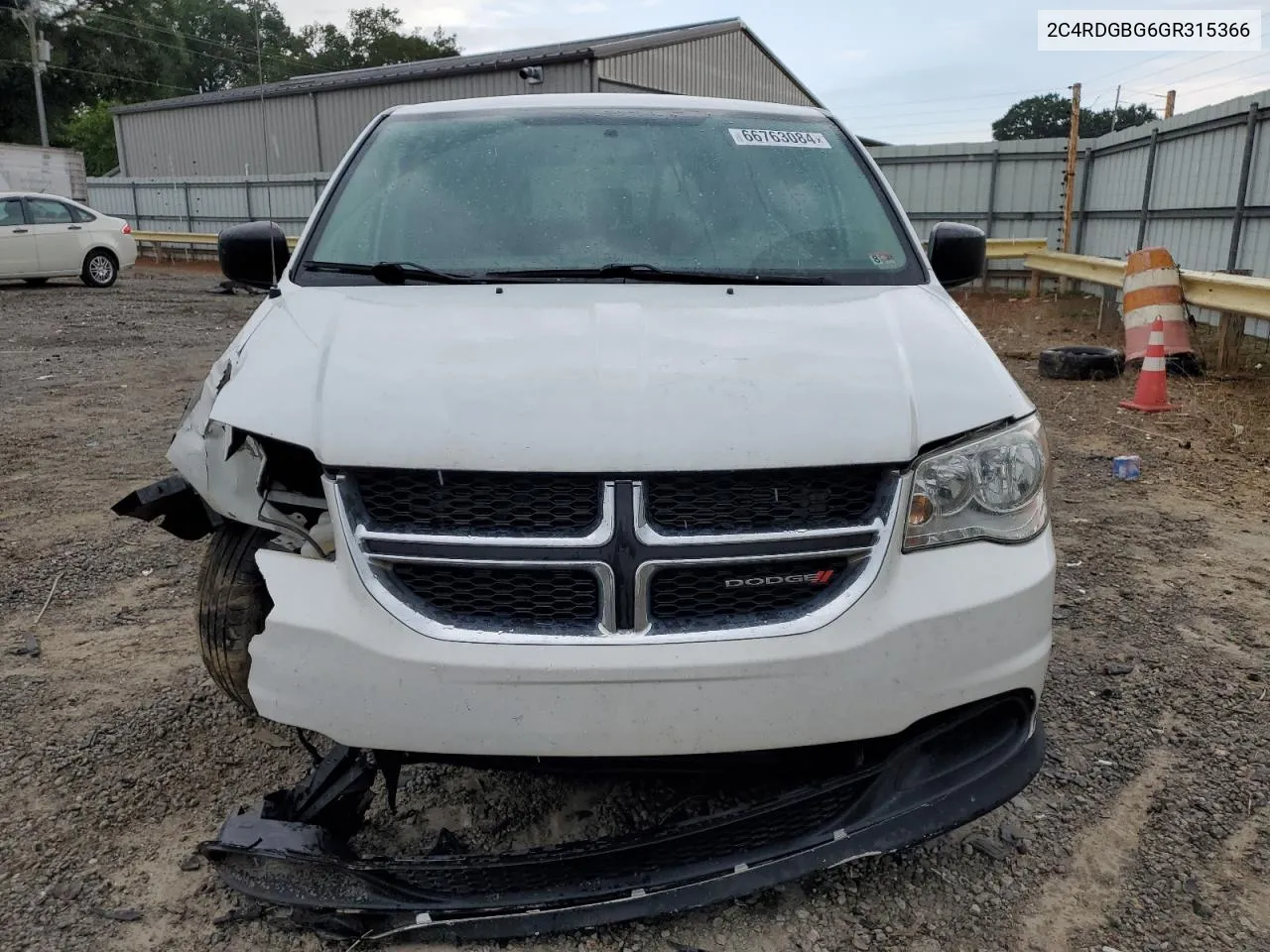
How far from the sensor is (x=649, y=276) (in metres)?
2.69

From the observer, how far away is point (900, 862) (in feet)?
7.54

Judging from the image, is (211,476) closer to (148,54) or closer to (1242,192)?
(1242,192)

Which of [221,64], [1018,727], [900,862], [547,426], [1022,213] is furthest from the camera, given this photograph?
[221,64]

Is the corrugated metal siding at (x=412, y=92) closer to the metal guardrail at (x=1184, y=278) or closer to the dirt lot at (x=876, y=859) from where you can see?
the metal guardrail at (x=1184, y=278)

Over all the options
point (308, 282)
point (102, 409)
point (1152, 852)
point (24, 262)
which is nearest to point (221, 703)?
point (308, 282)

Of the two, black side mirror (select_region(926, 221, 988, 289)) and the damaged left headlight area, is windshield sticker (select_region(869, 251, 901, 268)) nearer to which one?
black side mirror (select_region(926, 221, 988, 289))

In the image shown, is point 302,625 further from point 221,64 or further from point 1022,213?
point 221,64

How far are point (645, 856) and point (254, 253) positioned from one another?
7.74ft

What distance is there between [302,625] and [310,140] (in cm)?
3093

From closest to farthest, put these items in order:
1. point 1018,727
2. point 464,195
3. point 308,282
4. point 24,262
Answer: point 1018,727, point 308,282, point 464,195, point 24,262

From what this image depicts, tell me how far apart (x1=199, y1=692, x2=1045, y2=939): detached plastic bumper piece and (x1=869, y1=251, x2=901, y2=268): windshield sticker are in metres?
1.32

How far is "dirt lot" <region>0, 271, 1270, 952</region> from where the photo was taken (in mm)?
2102

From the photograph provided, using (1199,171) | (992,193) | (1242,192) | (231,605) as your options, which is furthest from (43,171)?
(231,605)

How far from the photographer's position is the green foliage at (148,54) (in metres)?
44.5
